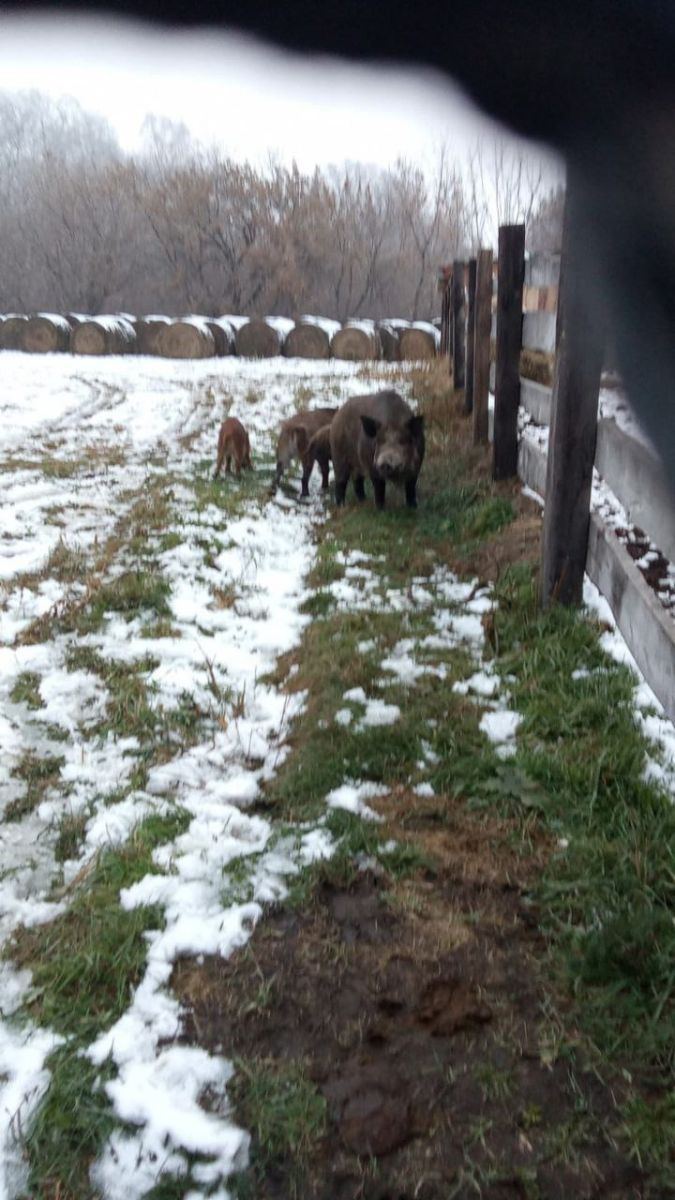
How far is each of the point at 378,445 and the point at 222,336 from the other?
17.8 metres

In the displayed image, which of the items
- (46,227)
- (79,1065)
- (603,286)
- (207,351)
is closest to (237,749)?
(79,1065)

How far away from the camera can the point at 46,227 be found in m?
1.41

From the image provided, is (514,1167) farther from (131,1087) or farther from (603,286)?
(603,286)

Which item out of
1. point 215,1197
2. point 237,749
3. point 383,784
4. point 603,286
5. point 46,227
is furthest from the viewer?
point 237,749

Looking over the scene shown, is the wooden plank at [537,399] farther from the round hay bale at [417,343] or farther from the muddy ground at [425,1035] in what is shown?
the round hay bale at [417,343]

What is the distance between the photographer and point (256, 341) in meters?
24.0

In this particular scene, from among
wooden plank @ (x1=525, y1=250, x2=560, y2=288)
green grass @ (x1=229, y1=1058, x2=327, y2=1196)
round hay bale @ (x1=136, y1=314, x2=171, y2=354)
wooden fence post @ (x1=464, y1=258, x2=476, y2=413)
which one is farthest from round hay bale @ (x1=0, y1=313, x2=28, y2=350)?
green grass @ (x1=229, y1=1058, x2=327, y2=1196)

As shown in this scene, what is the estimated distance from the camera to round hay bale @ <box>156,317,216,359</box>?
22828mm

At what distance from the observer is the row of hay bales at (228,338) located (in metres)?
23.4

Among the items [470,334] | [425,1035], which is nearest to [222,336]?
[470,334]

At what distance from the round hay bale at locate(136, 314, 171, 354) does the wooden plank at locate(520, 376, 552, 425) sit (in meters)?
18.4

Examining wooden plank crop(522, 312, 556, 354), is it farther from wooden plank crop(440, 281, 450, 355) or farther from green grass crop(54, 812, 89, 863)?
wooden plank crop(440, 281, 450, 355)

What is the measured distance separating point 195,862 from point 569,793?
1.30 m

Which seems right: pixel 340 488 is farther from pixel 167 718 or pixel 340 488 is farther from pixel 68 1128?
pixel 68 1128
